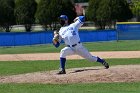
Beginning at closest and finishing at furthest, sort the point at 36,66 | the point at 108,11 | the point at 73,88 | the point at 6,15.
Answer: the point at 73,88
the point at 36,66
the point at 108,11
the point at 6,15

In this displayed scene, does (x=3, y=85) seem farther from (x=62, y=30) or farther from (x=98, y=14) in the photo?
(x=98, y=14)

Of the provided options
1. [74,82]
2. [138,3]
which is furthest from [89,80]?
[138,3]

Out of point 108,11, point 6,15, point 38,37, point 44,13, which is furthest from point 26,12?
point 38,37

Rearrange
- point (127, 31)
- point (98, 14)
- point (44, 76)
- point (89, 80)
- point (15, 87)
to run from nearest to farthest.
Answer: point (15, 87)
point (89, 80)
point (44, 76)
point (127, 31)
point (98, 14)

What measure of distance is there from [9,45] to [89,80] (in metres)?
24.2

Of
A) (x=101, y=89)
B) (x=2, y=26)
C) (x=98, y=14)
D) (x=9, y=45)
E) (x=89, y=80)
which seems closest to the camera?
(x=101, y=89)

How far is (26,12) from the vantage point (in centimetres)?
5972

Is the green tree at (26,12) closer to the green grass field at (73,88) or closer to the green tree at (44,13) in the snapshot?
the green tree at (44,13)

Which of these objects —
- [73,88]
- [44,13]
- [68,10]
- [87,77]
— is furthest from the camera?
[68,10]

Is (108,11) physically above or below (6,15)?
above

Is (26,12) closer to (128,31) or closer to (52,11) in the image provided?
(52,11)

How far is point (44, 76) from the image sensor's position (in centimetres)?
1300

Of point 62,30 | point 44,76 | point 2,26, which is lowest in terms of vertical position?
point 2,26

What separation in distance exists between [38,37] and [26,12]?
22691 mm
